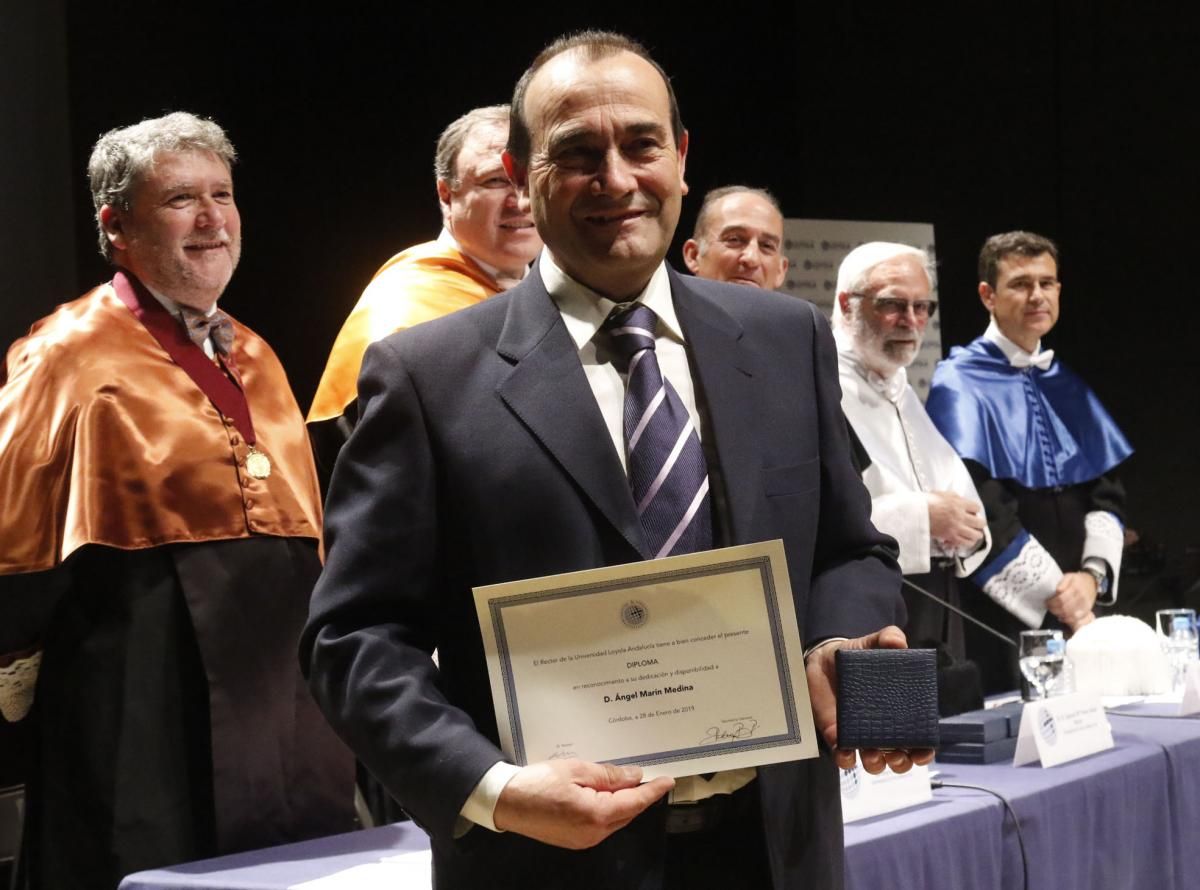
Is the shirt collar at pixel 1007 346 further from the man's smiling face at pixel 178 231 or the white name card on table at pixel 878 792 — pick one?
the man's smiling face at pixel 178 231

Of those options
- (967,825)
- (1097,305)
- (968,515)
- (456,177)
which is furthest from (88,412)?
(1097,305)

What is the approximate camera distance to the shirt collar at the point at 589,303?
1.67 meters

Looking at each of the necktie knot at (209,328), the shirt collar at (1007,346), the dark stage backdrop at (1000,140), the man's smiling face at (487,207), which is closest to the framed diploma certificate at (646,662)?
the necktie knot at (209,328)

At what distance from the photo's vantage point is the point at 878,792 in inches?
104

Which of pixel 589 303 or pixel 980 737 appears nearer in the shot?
→ pixel 589 303

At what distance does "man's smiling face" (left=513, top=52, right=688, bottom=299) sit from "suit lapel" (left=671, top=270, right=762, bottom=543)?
91 millimetres

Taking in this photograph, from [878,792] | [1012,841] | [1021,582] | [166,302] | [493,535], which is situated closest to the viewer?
[493,535]

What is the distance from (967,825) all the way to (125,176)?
2140mm

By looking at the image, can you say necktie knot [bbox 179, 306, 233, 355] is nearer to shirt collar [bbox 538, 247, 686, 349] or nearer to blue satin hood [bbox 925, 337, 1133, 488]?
shirt collar [bbox 538, 247, 686, 349]

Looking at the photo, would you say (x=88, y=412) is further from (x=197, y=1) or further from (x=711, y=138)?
(x=711, y=138)

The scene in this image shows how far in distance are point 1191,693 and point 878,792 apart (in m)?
1.38

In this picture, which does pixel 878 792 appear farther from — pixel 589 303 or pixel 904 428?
pixel 904 428

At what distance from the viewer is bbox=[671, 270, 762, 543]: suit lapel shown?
1.57 m
